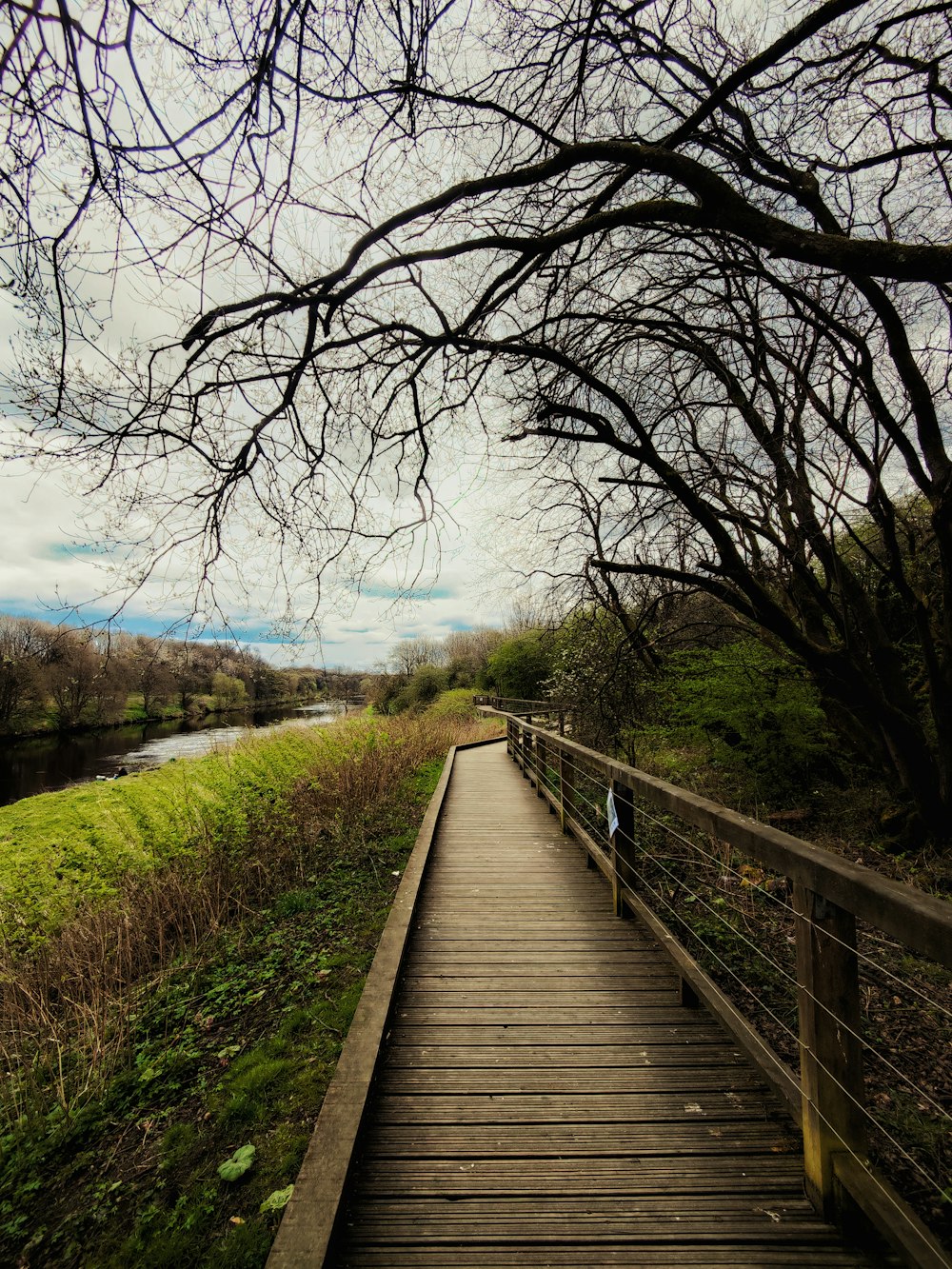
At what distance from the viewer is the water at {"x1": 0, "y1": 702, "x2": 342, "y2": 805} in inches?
730

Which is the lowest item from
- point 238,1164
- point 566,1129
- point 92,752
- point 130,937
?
point 92,752

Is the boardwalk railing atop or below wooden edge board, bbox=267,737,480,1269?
atop

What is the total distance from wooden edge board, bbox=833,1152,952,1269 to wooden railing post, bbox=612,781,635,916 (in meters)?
2.02

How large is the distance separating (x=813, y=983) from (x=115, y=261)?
11.8 ft

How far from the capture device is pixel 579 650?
9.60 meters

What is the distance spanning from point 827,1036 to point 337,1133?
169cm

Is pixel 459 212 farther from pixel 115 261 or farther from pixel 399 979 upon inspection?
pixel 399 979

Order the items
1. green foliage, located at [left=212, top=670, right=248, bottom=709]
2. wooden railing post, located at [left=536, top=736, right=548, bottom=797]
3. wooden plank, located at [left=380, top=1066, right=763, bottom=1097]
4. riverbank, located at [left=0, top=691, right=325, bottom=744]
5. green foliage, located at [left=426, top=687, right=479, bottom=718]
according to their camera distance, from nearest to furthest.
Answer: wooden plank, located at [left=380, top=1066, right=763, bottom=1097] < wooden railing post, located at [left=536, top=736, right=548, bottom=797] < green foliage, located at [left=426, top=687, right=479, bottom=718] < riverbank, located at [left=0, top=691, right=325, bottom=744] < green foliage, located at [left=212, top=670, right=248, bottom=709]

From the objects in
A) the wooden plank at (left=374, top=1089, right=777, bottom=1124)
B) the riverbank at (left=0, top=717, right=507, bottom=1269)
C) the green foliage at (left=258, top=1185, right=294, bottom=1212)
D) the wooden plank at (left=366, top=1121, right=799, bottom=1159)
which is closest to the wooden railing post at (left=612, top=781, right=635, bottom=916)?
the wooden plank at (left=374, top=1089, right=777, bottom=1124)

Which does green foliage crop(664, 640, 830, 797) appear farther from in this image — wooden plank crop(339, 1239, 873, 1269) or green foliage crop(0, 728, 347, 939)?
wooden plank crop(339, 1239, 873, 1269)

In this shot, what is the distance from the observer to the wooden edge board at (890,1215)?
1.26 meters

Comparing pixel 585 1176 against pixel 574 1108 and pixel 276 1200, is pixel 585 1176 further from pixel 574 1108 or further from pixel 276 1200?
pixel 276 1200

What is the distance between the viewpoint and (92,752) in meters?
27.5

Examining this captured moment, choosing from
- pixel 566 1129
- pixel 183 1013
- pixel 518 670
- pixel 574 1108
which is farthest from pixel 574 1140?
pixel 518 670
